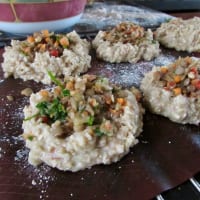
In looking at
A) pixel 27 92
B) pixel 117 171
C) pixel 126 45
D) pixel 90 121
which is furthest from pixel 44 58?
pixel 117 171

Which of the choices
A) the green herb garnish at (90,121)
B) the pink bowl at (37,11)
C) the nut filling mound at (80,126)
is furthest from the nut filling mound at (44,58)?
the green herb garnish at (90,121)

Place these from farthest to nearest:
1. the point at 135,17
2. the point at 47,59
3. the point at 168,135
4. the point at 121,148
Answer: the point at 135,17, the point at 47,59, the point at 168,135, the point at 121,148

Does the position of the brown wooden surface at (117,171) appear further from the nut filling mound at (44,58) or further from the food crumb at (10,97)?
the nut filling mound at (44,58)

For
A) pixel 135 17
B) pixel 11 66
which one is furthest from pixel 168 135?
pixel 135 17

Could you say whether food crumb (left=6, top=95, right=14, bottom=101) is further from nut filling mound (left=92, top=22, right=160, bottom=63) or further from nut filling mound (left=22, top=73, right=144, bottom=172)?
nut filling mound (left=92, top=22, right=160, bottom=63)

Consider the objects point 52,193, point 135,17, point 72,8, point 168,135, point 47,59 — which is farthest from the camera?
point 135,17

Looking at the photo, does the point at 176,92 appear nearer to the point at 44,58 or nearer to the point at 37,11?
the point at 44,58

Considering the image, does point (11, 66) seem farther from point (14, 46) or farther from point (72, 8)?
point (72, 8)
